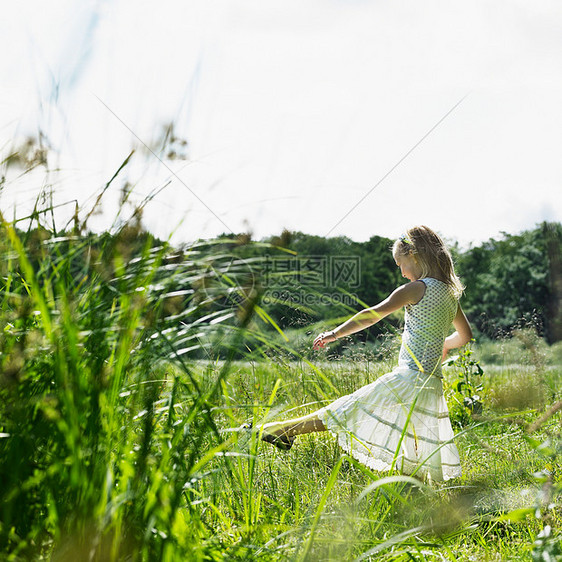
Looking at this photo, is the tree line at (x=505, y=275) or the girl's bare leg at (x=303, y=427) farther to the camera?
the tree line at (x=505, y=275)

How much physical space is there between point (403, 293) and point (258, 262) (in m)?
2.07

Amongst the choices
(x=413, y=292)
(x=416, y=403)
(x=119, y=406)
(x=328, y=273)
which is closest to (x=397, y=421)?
(x=416, y=403)

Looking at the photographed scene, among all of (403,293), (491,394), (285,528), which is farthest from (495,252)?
(285,528)

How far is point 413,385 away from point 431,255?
796 mm

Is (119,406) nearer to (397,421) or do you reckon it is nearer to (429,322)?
(397,421)

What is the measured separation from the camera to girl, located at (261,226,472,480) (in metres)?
2.99

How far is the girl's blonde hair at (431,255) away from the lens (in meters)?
3.31

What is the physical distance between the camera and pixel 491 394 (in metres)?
5.20

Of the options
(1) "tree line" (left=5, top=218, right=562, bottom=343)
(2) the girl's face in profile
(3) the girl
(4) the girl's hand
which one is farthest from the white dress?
(1) "tree line" (left=5, top=218, right=562, bottom=343)

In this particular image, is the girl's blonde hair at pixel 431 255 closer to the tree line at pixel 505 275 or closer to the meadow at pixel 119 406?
the meadow at pixel 119 406

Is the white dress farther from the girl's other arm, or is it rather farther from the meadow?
the meadow

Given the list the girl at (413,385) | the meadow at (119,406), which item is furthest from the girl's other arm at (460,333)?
the meadow at (119,406)

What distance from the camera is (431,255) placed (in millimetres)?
3318

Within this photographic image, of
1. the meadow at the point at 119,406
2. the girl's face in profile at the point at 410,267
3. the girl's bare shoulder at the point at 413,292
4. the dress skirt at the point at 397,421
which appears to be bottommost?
the dress skirt at the point at 397,421
